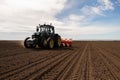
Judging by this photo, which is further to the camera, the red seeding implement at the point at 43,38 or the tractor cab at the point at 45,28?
the tractor cab at the point at 45,28

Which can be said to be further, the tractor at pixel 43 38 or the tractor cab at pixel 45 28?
the tractor cab at pixel 45 28

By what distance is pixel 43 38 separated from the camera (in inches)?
746

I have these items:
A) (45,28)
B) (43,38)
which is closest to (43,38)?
(43,38)

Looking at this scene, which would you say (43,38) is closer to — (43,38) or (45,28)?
(43,38)

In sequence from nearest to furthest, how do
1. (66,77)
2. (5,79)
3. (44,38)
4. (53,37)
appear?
(5,79) < (66,77) < (44,38) < (53,37)

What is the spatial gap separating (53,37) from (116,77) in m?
13.7

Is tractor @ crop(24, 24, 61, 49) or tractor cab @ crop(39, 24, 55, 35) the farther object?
tractor cab @ crop(39, 24, 55, 35)

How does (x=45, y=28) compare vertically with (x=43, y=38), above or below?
above

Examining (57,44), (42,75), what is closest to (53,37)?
(57,44)

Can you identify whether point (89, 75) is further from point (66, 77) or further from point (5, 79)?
point (5, 79)

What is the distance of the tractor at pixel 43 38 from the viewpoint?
18.7m

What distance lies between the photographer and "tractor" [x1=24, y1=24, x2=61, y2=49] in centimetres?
1873

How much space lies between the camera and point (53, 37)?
2045cm

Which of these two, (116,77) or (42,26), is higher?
(42,26)
